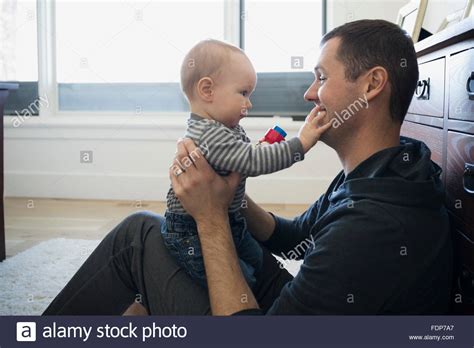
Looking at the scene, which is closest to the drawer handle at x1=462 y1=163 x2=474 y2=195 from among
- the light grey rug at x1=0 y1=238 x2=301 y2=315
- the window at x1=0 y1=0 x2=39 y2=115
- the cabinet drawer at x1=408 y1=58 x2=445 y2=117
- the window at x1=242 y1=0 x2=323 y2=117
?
the cabinet drawer at x1=408 y1=58 x2=445 y2=117

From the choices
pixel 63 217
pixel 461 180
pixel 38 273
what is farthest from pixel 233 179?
pixel 63 217

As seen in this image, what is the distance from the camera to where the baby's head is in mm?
1123

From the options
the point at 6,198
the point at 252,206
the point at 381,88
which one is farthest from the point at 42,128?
the point at 381,88

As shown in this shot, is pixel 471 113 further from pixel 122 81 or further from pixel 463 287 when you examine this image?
pixel 122 81

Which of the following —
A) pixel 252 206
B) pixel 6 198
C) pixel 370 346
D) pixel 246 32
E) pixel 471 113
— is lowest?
pixel 6 198

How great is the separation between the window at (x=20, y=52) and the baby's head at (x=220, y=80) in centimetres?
281

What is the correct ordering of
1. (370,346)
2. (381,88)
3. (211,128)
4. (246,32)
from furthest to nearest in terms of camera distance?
(246,32), (211,128), (381,88), (370,346)

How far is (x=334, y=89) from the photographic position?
1014 mm

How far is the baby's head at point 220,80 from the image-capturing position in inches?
44.2

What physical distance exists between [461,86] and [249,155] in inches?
16.2

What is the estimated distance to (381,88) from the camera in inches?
38.1

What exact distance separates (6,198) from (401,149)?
3220 mm

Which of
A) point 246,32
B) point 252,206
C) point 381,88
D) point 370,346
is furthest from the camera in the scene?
point 246,32

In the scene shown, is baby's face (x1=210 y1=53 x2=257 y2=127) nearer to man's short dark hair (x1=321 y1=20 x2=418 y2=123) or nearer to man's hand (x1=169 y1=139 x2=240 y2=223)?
man's hand (x1=169 y1=139 x2=240 y2=223)
